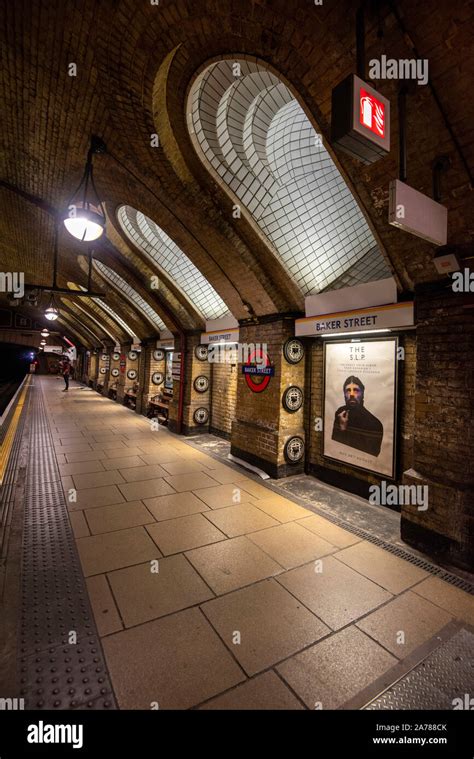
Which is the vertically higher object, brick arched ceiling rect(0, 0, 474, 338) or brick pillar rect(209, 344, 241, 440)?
brick arched ceiling rect(0, 0, 474, 338)

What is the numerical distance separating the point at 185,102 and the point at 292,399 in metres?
5.08

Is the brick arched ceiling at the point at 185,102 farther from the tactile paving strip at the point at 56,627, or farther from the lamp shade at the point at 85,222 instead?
the tactile paving strip at the point at 56,627

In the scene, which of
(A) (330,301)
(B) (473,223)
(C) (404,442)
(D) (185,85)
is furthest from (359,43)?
(C) (404,442)

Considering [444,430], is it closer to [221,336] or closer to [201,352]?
[221,336]

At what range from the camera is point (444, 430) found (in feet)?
12.2

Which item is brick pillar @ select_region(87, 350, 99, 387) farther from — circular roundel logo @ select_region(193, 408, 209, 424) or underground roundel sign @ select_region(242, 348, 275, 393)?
underground roundel sign @ select_region(242, 348, 275, 393)

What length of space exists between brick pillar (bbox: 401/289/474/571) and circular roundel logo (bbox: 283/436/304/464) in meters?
2.50

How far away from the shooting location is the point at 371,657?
7.77 ft

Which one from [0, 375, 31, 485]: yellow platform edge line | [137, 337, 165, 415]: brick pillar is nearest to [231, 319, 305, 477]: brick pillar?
[0, 375, 31, 485]: yellow platform edge line

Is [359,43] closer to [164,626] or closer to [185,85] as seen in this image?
[185,85]

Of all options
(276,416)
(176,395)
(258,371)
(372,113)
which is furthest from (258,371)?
(372,113)

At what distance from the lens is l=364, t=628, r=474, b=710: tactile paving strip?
2043 mm

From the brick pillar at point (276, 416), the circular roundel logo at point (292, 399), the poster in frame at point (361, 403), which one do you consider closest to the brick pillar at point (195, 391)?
the brick pillar at point (276, 416)
